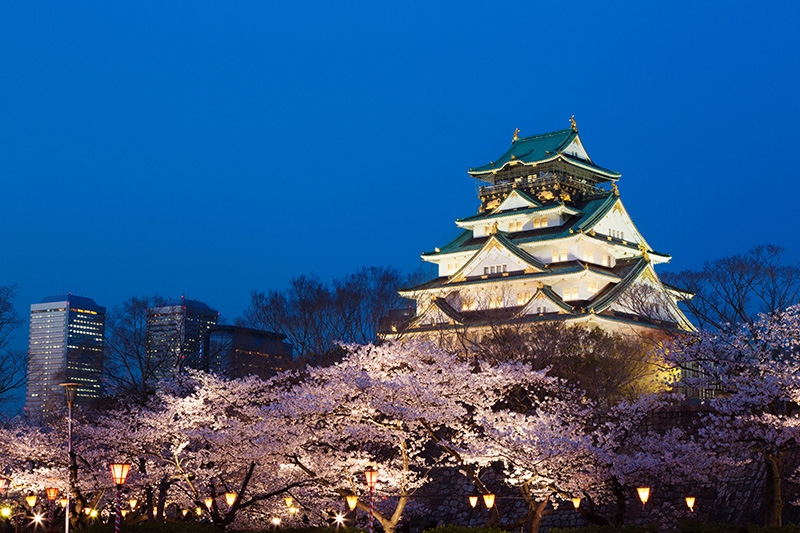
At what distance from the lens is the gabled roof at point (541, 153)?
6450cm

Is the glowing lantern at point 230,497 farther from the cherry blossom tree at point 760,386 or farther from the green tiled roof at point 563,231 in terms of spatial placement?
the green tiled roof at point 563,231

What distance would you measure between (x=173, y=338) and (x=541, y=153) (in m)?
28.0

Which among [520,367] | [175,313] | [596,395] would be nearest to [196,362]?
[175,313]

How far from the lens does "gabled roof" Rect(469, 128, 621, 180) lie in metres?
64.5

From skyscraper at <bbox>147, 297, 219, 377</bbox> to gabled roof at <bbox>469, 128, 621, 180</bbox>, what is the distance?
22.7m

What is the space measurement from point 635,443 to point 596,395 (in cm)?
979

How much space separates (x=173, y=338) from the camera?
5362cm

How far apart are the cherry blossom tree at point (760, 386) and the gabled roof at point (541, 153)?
3952 centimetres

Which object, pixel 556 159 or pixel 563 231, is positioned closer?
pixel 563 231

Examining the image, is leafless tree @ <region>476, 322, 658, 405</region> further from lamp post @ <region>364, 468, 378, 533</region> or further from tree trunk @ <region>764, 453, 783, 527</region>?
lamp post @ <region>364, 468, 378, 533</region>

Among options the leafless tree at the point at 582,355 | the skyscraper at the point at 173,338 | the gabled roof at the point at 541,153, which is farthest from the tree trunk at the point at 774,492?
the gabled roof at the point at 541,153

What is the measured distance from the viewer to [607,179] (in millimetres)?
68625

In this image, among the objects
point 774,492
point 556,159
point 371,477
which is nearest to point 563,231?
point 556,159

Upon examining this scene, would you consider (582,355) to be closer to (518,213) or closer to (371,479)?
(518,213)
